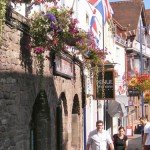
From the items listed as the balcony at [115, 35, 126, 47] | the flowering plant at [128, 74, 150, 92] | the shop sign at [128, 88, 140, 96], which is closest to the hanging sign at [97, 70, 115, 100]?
the flowering plant at [128, 74, 150, 92]

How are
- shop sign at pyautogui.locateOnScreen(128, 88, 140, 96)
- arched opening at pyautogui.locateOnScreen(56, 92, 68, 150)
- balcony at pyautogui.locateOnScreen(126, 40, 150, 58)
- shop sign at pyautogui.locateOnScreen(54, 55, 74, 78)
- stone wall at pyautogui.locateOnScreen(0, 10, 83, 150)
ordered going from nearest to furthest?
1. stone wall at pyautogui.locateOnScreen(0, 10, 83, 150)
2. shop sign at pyautogui.locateOnScreen(54, 55, 74, 78)
3. arched opening at pyautogui.locateOnScreen(56, 92, 68, 150)
4. shop sign at pyautogui.locateOnScreen(128, 88, 140, 96)
5. balcony at pyautogui.locateOnScreen(126, 40, 150, 58)

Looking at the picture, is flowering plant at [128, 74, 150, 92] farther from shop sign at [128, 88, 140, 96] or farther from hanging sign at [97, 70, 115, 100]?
hanging sign at [97, 70, 115, 100]

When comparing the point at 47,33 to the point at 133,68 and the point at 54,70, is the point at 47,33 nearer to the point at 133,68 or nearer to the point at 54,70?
the point at 54,70

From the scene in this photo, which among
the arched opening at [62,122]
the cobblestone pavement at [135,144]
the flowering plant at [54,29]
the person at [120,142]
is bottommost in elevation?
the cobblestone pavement at [135,144]

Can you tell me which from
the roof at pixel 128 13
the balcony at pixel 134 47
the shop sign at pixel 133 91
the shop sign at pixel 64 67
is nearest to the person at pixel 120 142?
the shop sign at pixel 64 67

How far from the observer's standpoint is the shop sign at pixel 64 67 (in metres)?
13.3

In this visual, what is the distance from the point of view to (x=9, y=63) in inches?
378

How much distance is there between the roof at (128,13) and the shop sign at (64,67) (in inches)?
1137

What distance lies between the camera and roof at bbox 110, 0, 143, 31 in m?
45.5

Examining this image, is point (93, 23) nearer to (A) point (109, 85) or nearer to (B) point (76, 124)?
(A) point (109, 85)

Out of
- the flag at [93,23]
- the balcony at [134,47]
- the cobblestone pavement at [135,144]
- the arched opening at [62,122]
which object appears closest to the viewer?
the arched opening at [62,122]

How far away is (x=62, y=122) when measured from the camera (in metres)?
15.2

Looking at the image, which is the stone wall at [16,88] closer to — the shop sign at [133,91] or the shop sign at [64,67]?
the shop sign at [64,67]

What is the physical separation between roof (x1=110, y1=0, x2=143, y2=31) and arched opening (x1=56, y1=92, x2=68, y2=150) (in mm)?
29136
